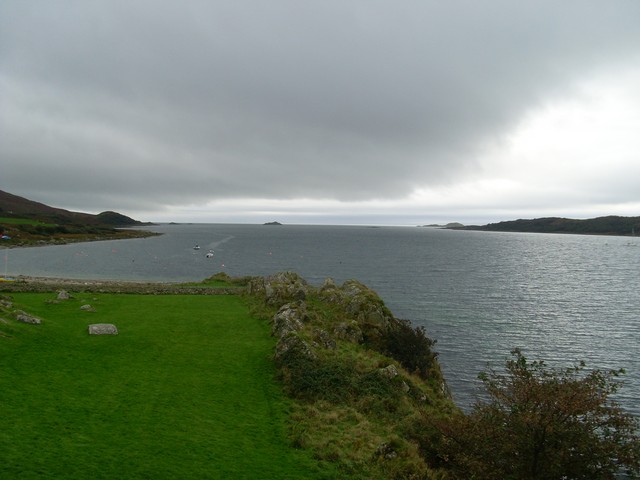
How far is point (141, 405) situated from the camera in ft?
54.3

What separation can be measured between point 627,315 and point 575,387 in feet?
194

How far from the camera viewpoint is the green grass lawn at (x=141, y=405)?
12.5m

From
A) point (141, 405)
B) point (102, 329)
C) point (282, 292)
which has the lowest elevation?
point (141, 405)

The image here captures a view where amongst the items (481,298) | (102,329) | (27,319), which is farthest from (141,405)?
(481,298)

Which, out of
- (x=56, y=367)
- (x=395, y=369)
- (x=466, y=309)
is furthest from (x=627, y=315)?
(x=56, y=367)

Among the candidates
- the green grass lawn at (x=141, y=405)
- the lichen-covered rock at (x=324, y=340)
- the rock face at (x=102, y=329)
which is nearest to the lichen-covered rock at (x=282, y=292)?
the green grass lawn at (x=141, y=405)

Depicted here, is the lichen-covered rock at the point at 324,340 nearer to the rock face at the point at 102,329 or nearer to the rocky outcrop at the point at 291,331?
the rocky outcrop at the point at 291,331

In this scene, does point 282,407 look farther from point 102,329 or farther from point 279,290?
point 279,290

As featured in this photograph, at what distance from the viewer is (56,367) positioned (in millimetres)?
19375

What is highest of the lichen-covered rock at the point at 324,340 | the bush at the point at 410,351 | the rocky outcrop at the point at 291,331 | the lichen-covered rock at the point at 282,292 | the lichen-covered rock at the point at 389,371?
the lichen-covered rock at the point at 282,292

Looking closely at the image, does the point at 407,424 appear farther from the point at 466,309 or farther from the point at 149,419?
the point at 466,309

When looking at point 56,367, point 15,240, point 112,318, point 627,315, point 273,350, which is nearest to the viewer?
point 56,367

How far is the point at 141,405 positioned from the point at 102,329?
36.6ft

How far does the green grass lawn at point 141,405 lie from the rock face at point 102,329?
60 centimetres
